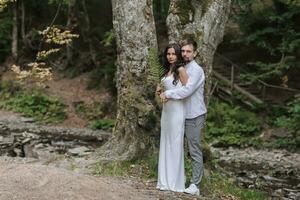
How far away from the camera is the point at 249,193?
8469mm

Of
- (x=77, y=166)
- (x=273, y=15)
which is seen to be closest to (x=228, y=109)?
(x=273, y=15)

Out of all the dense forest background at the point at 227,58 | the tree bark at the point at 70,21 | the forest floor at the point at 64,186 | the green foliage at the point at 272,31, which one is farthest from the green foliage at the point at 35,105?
the forest floor at the point at 64,186

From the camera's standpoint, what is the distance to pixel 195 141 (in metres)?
7.11

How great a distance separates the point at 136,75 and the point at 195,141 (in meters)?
1.62

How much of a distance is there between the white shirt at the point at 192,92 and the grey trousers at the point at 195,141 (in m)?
0.08

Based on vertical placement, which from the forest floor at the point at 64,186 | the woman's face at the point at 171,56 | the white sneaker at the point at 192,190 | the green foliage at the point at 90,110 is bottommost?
the green foliage at the point at 90,110

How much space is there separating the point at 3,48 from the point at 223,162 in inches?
542

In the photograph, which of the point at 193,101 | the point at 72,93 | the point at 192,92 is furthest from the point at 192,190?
the point at 72,93

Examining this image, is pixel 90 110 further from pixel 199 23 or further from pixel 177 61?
pixel 177 61

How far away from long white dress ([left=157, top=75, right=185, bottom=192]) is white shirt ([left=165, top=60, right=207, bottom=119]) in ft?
0.35

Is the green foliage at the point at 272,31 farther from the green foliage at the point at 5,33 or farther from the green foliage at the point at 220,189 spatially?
the green foliage at the point at 5,33

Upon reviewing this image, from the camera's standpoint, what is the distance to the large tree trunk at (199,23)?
8109 mm

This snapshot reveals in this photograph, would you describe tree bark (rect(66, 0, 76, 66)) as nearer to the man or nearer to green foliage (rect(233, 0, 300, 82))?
green foliage (rect(233, 0, 300, 82))

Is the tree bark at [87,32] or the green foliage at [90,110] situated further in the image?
the tree bark at [87,32]
